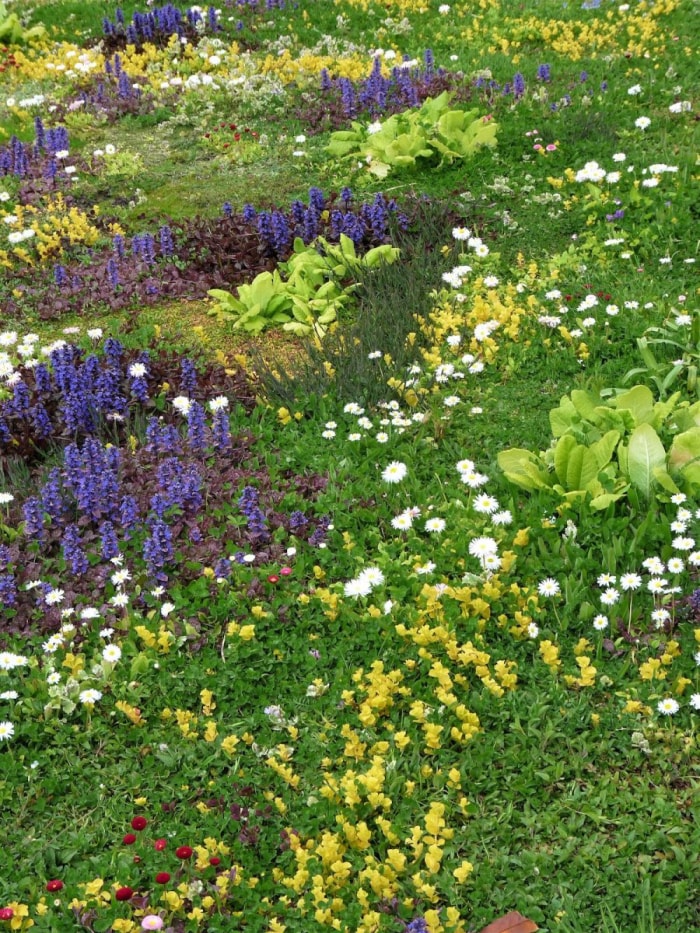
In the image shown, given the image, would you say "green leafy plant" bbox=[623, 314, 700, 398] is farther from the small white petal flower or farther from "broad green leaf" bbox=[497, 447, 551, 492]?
the small white petal flower

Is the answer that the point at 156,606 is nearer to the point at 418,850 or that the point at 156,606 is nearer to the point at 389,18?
the point at 418,850

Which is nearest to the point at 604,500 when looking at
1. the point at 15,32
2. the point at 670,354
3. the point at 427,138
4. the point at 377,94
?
the point at 670,354

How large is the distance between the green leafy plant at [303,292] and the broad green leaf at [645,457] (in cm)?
304

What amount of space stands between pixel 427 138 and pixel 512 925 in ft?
24.7

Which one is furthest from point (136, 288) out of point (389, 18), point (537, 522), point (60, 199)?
point (389, 18)

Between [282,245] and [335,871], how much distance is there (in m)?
5.94

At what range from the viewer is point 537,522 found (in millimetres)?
5324

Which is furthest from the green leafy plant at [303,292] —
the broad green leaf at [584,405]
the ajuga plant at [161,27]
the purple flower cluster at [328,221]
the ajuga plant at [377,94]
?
the ajuga plant at [161,27]

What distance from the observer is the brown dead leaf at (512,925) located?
3.70 meters

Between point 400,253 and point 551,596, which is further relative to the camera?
point 400,253

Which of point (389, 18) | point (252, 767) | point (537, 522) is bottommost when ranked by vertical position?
point (252, 767)

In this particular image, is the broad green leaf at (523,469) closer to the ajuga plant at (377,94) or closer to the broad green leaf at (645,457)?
the broad green leaf at (645,457)

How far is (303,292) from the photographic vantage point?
26.2 ft

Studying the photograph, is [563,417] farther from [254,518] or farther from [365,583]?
[254,518]
